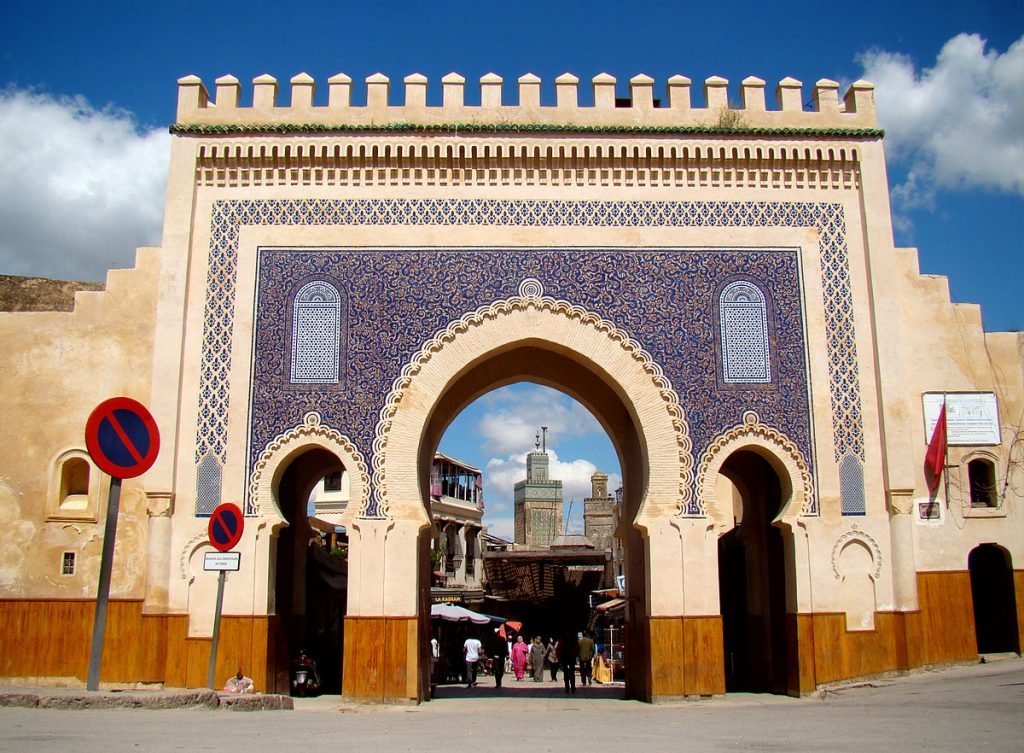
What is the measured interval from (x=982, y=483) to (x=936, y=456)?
771 mm

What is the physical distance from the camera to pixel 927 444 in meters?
11.0

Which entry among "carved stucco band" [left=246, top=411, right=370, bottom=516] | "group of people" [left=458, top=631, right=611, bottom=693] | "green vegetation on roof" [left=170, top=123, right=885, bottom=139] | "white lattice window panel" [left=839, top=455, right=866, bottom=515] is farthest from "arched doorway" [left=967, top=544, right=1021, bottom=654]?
"carved stucco band" [left=246, top=411, right=370, bottom=516]

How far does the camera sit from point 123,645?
1029 cm

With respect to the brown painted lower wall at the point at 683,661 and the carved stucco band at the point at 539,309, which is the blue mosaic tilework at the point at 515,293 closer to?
the carved stucco band at the point at 539,309

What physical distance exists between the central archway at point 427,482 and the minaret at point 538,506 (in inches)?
1268

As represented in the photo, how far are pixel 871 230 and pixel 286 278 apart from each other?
6830mm

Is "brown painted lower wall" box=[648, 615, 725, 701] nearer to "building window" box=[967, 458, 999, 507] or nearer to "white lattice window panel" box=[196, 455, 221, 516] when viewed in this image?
"building window" box=[967, 458, 999, 507]

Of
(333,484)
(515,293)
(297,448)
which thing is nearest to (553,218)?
(515,293)

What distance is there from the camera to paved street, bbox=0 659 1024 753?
18.0 feet

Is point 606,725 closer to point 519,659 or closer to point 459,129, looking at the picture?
point 459,129

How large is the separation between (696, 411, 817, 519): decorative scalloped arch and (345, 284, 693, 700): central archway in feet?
0.71

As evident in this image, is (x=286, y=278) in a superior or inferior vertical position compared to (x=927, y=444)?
superior

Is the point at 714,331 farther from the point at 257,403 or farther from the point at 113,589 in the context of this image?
the point at 113,589

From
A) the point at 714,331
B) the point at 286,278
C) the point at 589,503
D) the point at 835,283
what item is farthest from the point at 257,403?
the point at 589,503
